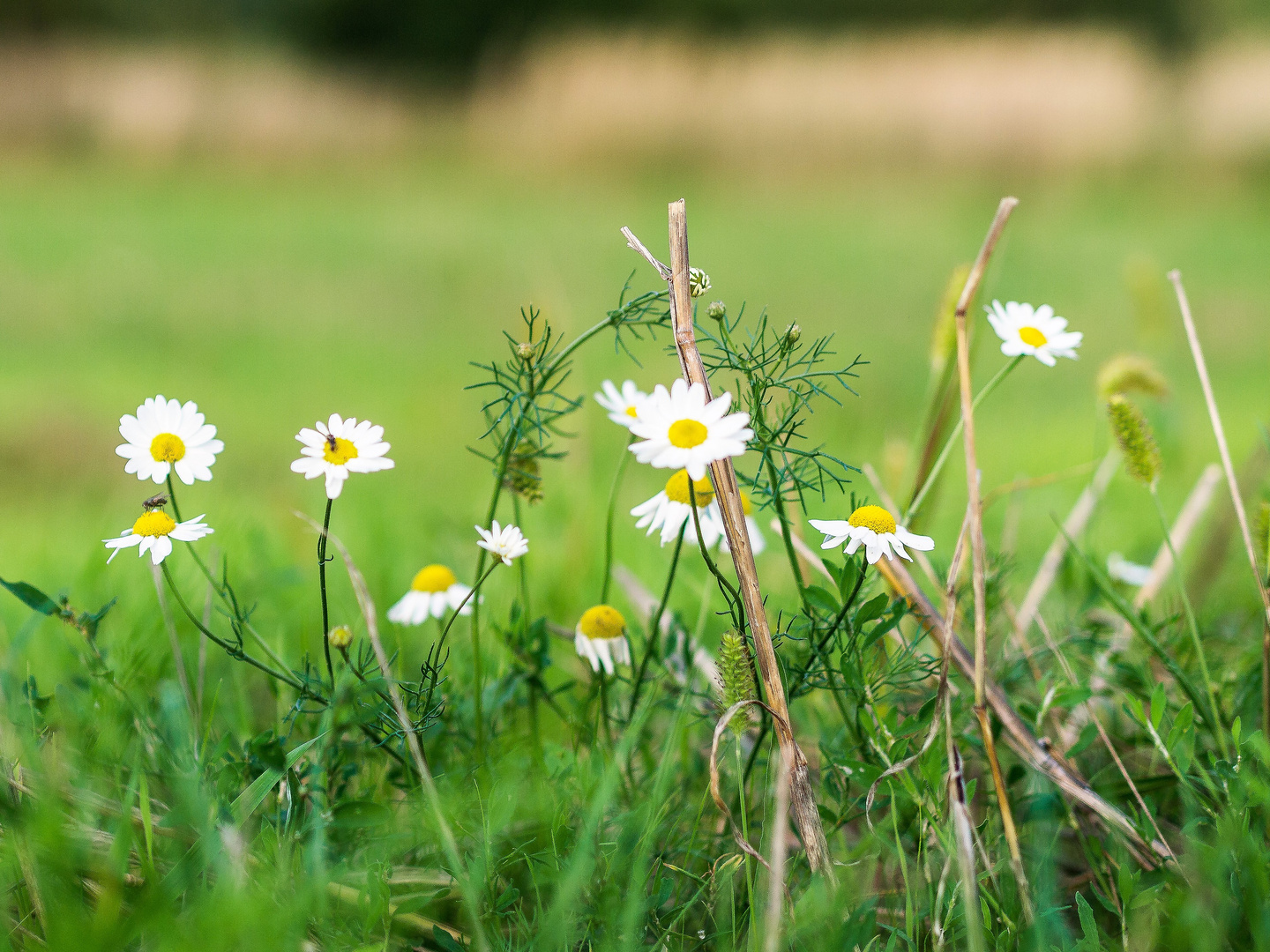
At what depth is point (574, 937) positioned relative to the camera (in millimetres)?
503

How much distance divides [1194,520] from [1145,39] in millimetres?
8724

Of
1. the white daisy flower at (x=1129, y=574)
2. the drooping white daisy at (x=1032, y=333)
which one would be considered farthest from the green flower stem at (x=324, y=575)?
the white daisy flower at (x=1129, y=574)

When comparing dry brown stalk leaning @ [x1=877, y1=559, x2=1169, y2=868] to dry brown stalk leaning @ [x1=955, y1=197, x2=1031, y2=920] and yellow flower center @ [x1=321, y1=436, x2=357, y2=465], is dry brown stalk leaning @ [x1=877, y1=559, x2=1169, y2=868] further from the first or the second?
yellow flower center @ [x1=321, y1=436, x2=357, y2=465]

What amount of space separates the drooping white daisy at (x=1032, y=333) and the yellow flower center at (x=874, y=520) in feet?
0.37

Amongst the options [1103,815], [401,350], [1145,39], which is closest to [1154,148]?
[1145,39]

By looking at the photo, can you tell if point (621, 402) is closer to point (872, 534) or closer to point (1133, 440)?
point (872, 534)

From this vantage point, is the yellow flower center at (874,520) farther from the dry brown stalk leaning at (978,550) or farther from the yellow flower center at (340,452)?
the yellow flower center at (340,452)

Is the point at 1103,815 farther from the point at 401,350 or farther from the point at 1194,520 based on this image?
the point at 401,350

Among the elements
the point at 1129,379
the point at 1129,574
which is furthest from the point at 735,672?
the point at 1129,574

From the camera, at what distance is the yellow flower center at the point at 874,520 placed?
19.8 inches

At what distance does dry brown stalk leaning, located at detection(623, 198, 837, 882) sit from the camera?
0.48 m

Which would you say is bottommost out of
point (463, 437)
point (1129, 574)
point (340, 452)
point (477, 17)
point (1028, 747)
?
point (1028, 747)

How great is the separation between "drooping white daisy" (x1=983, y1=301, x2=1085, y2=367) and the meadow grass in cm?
19

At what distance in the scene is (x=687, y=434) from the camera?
0.43m
